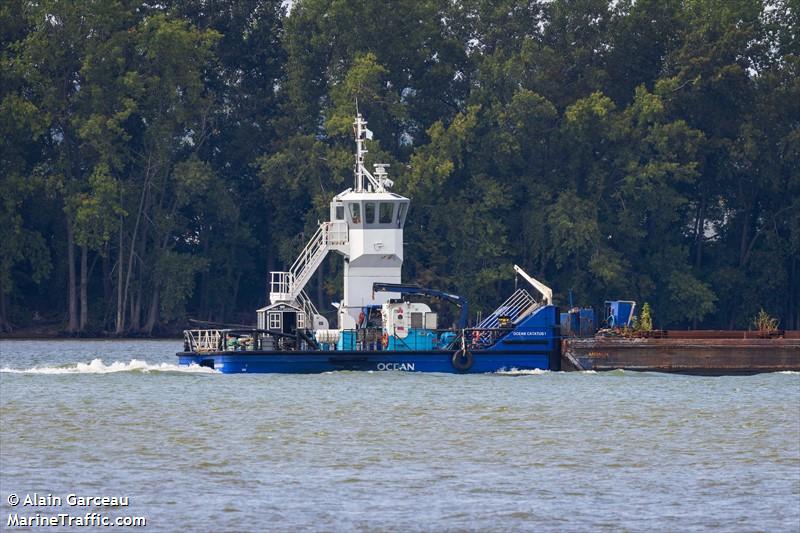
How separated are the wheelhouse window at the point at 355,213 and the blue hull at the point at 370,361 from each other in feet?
20.9

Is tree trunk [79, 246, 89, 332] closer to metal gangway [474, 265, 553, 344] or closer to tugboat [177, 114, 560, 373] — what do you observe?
tugboat [177, 114, 560, 373]

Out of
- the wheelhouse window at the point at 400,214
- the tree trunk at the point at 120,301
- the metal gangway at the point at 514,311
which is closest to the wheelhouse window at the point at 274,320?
the wheelhouse window at the point at 400,214

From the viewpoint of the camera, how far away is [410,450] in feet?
118

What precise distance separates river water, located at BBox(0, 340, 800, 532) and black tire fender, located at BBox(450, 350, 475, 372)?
0.44 metres

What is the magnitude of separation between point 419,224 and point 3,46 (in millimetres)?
24133

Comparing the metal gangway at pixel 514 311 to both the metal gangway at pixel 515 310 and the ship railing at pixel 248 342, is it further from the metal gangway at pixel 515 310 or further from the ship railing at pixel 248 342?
the ship railing at pixel 248 342

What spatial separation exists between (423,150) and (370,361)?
38.7m

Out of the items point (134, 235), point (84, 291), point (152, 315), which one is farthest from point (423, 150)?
point (84, 291)

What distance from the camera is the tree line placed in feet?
295

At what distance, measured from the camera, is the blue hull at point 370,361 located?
174 feet

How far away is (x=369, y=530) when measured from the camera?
2648 centimetres

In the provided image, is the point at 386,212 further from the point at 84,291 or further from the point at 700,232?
the point at 700,232

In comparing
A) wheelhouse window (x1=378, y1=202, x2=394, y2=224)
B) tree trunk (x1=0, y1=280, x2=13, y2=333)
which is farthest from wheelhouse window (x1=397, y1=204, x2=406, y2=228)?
tree trunk (x1=0, y1=280, x2=13, y2=333)

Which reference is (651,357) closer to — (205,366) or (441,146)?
(205,366)
